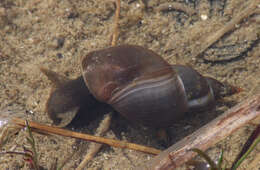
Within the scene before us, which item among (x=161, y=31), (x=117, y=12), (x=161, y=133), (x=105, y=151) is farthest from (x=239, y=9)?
(x=105, y=151)

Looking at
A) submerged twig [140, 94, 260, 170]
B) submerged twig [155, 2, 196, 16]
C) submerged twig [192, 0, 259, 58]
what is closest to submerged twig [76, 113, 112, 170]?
submerged twig [140, 94, 260, 170]

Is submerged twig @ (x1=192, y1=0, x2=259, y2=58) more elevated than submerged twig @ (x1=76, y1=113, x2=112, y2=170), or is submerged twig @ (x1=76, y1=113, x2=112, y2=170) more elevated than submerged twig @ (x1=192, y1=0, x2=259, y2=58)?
submerged twig @ (x1=192, y1=0, x2=259, y2=58)

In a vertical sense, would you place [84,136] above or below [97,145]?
above

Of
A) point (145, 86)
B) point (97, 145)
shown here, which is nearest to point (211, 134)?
point (145, 86)

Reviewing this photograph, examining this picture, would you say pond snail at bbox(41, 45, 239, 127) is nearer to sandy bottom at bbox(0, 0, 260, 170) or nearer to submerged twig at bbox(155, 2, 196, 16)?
sandy bottom at bbox(0, 0, 260, 170)

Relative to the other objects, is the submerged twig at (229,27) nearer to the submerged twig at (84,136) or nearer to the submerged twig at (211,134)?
the submerged twig at (211,134)

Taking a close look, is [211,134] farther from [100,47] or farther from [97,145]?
[100,47]

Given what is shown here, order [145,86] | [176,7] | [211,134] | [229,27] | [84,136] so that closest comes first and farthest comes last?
[211,134]
[145,86]
[84,136]
[229,27]
[176,7]

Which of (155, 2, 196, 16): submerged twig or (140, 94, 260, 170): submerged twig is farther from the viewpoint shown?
(155, 2, 196, 16): submerged twig
